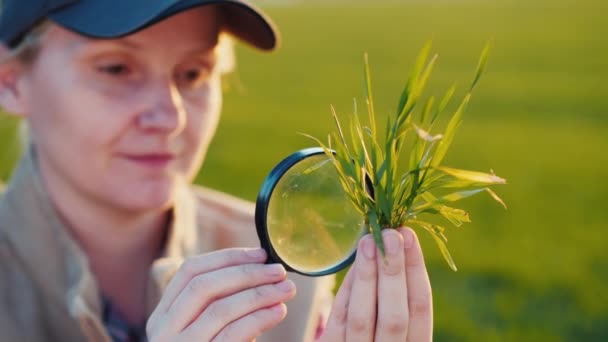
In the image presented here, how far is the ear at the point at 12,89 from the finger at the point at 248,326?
70.6 inches

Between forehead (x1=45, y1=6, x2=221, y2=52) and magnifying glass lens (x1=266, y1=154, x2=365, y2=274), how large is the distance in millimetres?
1124

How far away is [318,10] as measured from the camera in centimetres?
3981

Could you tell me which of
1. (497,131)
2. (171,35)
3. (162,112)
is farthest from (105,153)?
(497,131)

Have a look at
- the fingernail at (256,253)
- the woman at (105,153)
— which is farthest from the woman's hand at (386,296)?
the woman at (105,153)

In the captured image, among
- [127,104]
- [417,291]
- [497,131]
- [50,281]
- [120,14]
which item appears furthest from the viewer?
[497,131]

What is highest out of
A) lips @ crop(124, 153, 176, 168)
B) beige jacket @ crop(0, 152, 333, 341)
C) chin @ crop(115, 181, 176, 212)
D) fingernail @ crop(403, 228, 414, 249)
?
fingernail @ crop(403, 228, 414, 249)

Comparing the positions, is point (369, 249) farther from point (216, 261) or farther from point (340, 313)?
point (216, 261)

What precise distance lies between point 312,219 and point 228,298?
1.11 feet

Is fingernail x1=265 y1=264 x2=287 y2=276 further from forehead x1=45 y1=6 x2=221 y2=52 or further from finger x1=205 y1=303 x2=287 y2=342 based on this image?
forehead x1=45 y1=6 x2=221 y2=52

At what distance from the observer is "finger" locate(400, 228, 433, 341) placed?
6.72 feet

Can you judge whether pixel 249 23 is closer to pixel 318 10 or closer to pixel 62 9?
pixel 62 9

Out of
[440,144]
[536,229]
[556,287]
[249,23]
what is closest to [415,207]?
[440,144]

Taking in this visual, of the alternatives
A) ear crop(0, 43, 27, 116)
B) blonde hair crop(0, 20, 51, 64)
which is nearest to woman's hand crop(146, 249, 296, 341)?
blonde hair crop(0, 20, 51, 64)

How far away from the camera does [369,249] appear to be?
6.54ft
